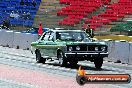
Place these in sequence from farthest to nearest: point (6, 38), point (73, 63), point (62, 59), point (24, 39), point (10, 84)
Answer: point (6, 38) < point (24, 39) < point (73, 63) < point (62, 59) < point (10, 84)

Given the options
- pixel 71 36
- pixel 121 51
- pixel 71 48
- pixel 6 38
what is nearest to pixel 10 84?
pixel 71 48

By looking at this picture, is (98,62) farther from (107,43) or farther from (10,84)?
(10,84)

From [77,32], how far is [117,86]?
8.25 m

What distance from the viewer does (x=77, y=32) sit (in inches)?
824

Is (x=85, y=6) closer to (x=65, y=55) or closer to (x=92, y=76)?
(x=65, y=55)

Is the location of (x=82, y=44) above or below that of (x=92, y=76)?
below

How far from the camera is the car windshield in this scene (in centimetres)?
2055

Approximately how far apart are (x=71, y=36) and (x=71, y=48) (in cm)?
125

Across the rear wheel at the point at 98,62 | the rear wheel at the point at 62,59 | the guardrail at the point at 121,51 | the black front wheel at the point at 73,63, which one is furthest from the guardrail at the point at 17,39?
the rear wheel at the point at 98,62

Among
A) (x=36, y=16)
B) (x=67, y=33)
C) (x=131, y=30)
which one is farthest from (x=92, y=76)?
(x=36, y=16)

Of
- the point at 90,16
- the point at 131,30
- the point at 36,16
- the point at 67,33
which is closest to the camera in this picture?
the point at 67,33

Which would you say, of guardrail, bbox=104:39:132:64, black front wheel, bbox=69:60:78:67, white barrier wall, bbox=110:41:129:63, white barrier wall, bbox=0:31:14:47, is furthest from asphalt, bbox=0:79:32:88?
white barrier wall, bbox=0:31:14:47

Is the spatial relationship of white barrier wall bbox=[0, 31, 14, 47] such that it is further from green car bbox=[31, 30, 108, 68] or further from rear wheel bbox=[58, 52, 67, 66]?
rear wheel bbox=[58, 52, 67, 66]

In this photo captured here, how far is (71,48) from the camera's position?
1948 cm
